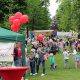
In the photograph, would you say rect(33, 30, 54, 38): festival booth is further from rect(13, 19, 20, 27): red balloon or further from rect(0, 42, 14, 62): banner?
rect(13, 19, 20, 27): red balloon

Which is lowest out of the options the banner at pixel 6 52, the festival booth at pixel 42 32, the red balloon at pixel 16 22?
the banner at pixel 6 52

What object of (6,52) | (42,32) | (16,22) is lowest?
(6,52)

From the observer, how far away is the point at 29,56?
74.1 ft

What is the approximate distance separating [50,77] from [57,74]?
1.59m

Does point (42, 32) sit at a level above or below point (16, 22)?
above

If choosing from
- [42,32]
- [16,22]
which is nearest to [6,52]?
[16,22]

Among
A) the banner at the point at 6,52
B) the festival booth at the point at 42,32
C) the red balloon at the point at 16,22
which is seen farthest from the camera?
the festival booth at the point at 42,32

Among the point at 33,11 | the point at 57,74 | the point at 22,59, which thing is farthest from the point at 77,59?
the point at 33,11

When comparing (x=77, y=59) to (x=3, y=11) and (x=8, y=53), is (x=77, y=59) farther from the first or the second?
(x=3, y=11)

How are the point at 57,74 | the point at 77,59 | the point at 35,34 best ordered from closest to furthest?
the point at 57,74
the point at 77,59
the point at 35,34

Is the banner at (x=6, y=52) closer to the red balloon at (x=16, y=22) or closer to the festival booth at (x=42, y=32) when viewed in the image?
the red balloon at (x=16, y=22)

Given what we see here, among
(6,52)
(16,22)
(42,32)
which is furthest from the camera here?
(42,32)

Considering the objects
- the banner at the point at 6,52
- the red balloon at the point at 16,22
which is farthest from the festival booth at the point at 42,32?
the red balloon at the point at 16,22

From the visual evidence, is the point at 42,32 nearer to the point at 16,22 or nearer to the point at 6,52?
the point at 6,52
